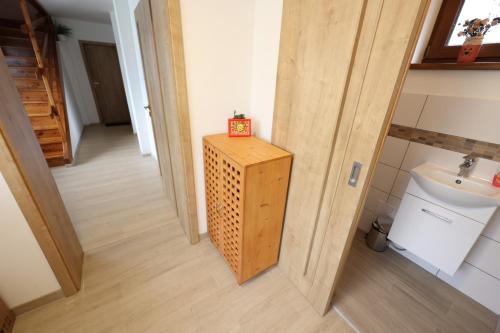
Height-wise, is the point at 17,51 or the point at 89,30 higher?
the point at 89,30

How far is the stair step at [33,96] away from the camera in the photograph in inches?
125

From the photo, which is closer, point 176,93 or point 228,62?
point 176,93

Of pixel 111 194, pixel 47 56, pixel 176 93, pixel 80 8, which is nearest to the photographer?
pixel 176 93

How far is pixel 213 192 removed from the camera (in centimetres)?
150

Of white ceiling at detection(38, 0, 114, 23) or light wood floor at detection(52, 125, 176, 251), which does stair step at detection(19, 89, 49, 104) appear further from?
white ceiling at detection(38, 0, 114, 23)

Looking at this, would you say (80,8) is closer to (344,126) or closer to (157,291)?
(157,291)

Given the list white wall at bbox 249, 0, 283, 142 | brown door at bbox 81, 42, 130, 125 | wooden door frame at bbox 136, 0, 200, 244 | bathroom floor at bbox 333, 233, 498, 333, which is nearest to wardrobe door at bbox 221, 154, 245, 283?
wooden door frame at bbox 136, 0, 200, 244

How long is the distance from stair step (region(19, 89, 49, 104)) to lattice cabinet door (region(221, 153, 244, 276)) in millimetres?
3813

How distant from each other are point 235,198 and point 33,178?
1.11m

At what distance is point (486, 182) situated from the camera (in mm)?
1253

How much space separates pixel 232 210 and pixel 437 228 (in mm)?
1336

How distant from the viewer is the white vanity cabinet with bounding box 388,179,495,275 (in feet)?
3.95

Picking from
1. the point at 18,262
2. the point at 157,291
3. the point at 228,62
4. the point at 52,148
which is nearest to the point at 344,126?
the point at 228,62

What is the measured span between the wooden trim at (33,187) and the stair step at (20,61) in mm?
3398
